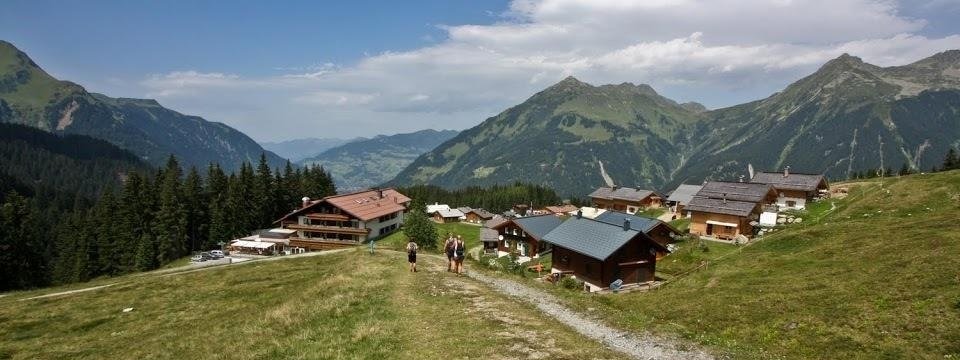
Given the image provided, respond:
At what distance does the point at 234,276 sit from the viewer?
164 feet

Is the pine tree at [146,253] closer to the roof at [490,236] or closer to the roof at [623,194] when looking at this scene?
the roof at [490,236]

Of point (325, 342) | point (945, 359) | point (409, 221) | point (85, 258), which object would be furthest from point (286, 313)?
point (85, 258)

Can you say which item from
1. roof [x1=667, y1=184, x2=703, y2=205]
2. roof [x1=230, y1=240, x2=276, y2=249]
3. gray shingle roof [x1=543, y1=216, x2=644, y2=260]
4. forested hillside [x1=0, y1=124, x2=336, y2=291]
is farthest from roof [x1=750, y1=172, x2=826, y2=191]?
forested hillside [x1=0, y1=124, x2=336, y2=291]

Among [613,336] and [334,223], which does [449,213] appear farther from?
[613,336]

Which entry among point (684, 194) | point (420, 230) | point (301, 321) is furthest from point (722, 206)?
point (301, 321)

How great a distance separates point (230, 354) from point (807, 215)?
265 feet

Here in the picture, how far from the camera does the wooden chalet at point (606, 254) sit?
54594 millimetres

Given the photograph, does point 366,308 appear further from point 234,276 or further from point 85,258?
point 85,258

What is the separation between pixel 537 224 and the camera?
9306cm

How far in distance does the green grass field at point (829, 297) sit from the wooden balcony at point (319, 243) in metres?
65.4

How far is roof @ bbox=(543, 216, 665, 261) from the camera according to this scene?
177 feet

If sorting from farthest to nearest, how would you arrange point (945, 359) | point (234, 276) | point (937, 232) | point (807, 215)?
point (807, 215), point (234, 276), point (937, 232), point (945, 359)

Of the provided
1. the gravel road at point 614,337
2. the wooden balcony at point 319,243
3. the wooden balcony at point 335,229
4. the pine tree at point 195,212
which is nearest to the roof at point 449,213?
the wooden balcony at point 335,229

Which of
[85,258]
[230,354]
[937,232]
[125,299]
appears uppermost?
[937,232]
